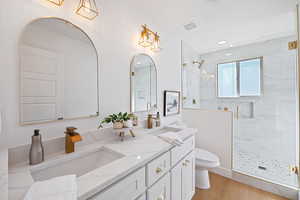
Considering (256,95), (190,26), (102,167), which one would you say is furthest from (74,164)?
(256,95)

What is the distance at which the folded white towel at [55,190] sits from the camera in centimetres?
43

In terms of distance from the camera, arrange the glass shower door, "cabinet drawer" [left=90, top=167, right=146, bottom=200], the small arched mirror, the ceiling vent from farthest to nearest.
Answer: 1. the glass shower door
2. the ceiling vent
3. the small arched mirror
4. "cabinet drawer" [left=90, top=167, right=146, bottom=200]

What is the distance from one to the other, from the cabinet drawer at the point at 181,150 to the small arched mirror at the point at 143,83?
61cm

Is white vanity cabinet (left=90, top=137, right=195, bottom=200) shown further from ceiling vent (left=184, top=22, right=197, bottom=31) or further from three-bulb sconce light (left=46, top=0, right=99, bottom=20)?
ceiling vent (left=184, top=22, right=197, bottom=31)

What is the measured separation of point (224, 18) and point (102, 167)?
7.31ft

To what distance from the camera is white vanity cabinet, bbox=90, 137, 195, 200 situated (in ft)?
2.15

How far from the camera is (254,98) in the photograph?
2.54 m

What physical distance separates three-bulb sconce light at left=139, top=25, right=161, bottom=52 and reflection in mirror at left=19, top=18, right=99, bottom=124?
25.1 inches

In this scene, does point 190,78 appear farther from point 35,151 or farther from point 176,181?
point 35,151

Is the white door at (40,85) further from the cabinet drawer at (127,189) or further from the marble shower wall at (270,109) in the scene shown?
the marble shower wall at (270,109)

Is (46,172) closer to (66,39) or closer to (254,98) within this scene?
(66,39)

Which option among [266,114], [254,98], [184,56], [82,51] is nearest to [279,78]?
[254,98]

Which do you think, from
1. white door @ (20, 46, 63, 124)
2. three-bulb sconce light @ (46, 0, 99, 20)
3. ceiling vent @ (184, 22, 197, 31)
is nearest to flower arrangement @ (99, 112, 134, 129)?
white door @ (20, 46, 63, 124)

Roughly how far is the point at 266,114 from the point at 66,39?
336cm
